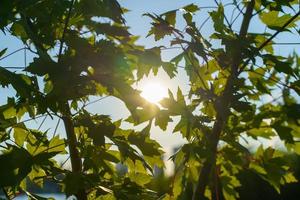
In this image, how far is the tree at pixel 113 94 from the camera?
7.25 ft

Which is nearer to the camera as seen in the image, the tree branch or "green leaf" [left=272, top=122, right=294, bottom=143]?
the tree branch

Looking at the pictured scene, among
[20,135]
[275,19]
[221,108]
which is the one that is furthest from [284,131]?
[20,135]

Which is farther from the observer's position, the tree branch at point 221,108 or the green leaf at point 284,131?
the green leaf at point 284,131

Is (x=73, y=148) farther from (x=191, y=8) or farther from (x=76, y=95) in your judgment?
(x=191, y=8)

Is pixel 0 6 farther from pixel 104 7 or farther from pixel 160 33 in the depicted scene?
pixel 160 33

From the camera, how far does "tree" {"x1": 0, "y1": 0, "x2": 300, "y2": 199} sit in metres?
2.21

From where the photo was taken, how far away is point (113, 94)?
8.07 ft

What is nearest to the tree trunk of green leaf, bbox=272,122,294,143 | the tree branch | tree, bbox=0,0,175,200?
tree, bbox=0,0,175,200

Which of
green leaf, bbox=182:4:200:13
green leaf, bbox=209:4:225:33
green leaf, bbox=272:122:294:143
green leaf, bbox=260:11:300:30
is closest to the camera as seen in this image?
green leaf, bbox=209:4:225:33

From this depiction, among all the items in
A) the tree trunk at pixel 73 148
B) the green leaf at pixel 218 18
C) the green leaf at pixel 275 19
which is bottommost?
the tree trunk at pixel 73 148

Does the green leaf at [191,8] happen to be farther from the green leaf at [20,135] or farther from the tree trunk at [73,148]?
the green leaf at [20,135]

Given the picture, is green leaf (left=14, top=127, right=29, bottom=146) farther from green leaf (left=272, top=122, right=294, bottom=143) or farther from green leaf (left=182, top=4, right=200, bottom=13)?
green leaf (left=272, top=122, right=294, bottom=143)

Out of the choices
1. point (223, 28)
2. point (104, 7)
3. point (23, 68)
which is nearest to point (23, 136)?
point (23, 68)

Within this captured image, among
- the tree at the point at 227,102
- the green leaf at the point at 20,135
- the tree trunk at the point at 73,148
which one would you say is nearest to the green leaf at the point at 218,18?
the tree at the point at 227,102
